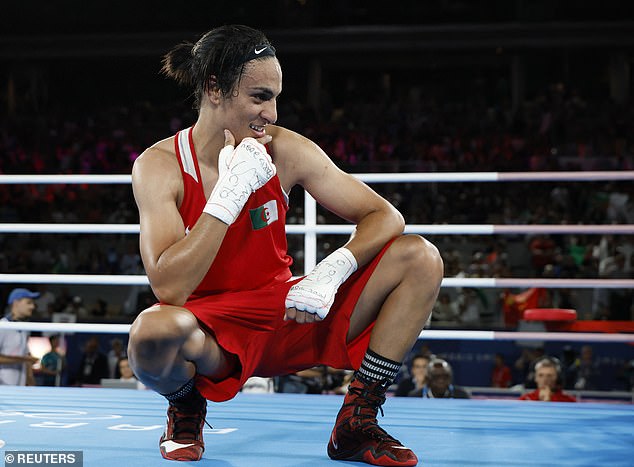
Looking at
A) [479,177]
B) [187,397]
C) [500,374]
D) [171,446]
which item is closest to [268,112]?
[187,397]

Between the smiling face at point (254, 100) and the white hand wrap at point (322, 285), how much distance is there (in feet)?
1.19

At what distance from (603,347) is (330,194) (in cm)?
503

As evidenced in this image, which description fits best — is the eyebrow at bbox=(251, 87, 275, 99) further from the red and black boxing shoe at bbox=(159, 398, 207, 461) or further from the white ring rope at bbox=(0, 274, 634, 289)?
the white ring rope at bbox=(0, 274, 634, 289)

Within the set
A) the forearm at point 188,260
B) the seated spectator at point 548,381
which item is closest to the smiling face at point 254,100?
the forearm at point 188,260

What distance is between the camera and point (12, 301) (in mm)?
5398

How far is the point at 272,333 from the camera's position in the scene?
6.40ft

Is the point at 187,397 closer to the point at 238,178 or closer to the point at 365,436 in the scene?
the point at 365,436

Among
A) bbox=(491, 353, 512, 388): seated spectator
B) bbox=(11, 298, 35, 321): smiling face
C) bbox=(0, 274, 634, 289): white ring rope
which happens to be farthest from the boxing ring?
bbox=(491, 353, 512, 388): seated spectator

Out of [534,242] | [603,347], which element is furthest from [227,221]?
[534,242]

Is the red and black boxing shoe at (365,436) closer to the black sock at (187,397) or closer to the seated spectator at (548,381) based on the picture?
the black sock at (187,397)

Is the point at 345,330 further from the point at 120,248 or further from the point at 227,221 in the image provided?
the point at 120,248

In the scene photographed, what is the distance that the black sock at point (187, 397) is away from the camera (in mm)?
1887

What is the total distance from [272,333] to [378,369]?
0.87 feet

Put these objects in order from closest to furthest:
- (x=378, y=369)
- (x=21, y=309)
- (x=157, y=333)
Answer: (x=157, y=333)
(x=378, y=369)
(x=21, y=309)
